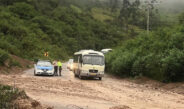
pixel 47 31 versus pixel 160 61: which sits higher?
pixel 47 31

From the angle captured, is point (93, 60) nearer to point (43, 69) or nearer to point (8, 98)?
point (43, 69)

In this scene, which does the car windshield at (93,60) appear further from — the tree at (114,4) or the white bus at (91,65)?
the tree at (114,4)

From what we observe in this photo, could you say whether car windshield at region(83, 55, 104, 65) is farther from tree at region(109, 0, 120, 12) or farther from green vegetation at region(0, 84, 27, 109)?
tree at region(109, 0, 120, 12)

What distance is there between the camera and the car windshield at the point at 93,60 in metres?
26.4

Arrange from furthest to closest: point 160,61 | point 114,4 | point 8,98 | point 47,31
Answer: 1. point 114,4
2. point 47,31
3. point 160,61
4. point 8,98

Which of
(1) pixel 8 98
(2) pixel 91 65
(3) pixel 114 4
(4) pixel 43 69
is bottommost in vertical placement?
Result: (1) pixel 8 98

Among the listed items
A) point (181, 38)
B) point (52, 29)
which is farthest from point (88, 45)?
point (181, 38)

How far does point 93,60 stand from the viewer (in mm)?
26531

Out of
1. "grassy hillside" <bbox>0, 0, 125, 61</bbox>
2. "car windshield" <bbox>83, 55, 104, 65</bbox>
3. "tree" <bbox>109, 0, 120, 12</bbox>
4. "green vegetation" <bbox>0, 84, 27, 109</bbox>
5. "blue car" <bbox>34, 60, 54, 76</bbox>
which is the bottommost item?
"green vegetation" <bbox>0, 84, 27, 109</bbox>

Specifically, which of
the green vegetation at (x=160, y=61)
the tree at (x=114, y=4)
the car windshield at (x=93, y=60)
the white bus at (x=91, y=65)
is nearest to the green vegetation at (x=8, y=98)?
the green vegetation at (x=160, y=61)

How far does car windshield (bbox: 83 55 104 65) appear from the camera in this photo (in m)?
26.4

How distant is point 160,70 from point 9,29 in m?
42.0

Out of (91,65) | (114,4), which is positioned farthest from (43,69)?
(114,4)

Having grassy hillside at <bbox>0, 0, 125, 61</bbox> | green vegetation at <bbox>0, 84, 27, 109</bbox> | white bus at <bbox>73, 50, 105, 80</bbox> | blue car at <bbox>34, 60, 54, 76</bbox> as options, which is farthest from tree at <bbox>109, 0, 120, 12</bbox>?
green vegetation at <bbox>0, 84, 27, 109</bbox>
